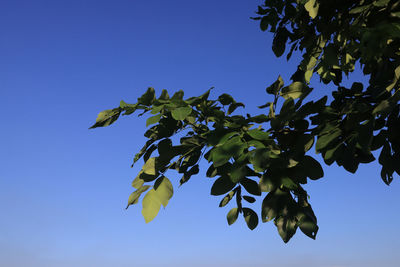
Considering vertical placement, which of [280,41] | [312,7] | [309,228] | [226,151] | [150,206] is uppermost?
[280,41]

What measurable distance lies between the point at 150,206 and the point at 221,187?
0.47 metres

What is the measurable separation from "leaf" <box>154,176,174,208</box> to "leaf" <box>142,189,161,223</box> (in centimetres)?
3

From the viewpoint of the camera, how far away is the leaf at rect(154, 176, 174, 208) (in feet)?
7.28

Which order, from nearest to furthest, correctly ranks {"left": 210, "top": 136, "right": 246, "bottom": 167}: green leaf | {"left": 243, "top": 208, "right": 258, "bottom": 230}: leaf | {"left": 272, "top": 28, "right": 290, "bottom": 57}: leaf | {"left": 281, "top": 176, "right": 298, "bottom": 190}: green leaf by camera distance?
1. {"left": 210, "top": 136, "right": 246, "bottom": 167}: green leaf
2. {"left": 281, "top": 176, "right": 298, "bottom": 190}: green leaf
3. {"left": 243, "top": 208, "right": 258, "bottom": 230}: leaf
4. {"left": 272, "top": 28, "right": 290, "bottom": 57}: leaf

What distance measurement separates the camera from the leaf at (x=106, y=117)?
90.6 inches

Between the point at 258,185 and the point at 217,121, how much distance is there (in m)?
0.53

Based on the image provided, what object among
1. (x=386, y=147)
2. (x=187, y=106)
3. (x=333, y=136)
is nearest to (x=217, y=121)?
(x=187, y=106)

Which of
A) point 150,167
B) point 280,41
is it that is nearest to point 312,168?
point 150,167

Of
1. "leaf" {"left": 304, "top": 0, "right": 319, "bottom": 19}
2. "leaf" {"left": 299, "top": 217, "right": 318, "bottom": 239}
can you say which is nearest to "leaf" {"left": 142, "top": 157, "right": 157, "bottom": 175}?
"leaf" {"left": 299, "top": 217, "right": 318, "bottom": 239}

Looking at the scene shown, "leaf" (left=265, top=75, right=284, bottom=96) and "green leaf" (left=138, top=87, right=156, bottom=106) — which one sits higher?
"leaf" (left=265, top=75, right=284, bottom=96)

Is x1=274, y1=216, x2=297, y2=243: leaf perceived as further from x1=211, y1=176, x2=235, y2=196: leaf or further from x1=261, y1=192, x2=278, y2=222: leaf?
x1=211, y1=176, x2=235, y2=196: leaf

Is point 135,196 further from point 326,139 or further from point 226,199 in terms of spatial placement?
point 326,139

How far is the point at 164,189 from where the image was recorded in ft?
7.39

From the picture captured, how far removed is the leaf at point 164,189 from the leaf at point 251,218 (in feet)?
2.47
